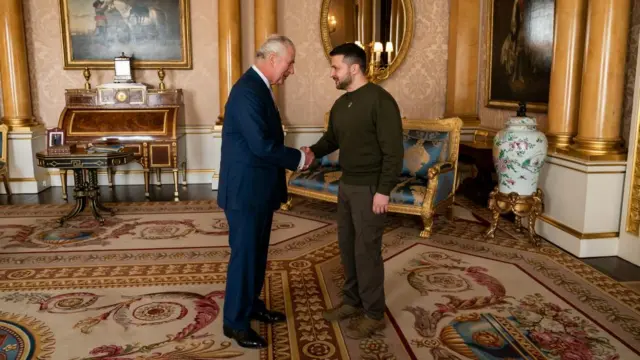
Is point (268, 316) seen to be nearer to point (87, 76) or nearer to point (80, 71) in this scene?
point (87, 76)

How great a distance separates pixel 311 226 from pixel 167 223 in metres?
1.44

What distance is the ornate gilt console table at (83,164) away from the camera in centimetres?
485

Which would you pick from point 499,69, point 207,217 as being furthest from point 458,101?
point 207,217

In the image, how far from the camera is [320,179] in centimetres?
543

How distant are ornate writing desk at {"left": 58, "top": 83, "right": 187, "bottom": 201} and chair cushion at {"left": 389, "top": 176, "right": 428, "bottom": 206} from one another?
289cm

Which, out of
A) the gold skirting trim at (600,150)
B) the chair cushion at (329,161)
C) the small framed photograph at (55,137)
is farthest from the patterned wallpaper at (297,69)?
the gold skirting trim at (600,150)

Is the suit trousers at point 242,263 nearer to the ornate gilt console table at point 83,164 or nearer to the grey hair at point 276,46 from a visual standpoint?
the grey hair at point 276,46

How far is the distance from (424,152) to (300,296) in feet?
8.13

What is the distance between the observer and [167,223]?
5.23 meters

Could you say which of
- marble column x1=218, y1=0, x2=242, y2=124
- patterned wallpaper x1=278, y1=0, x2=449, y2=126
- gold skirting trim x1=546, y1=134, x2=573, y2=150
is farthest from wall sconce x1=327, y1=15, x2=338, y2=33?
gold skirting trim x1=546, y1=134, x2=573, y2=150

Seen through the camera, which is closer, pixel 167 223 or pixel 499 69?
pixel 167 223

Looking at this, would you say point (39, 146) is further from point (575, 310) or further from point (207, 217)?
point (575, 310)

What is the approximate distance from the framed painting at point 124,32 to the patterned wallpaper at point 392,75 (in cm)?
143

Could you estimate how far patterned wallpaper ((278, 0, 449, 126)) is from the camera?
23.6 ft
